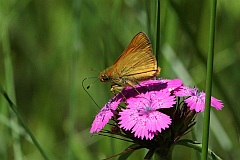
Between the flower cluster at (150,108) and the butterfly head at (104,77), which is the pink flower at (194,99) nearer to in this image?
the flower cluster at (150,108)

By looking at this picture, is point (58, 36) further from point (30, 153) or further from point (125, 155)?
point (125, 155)

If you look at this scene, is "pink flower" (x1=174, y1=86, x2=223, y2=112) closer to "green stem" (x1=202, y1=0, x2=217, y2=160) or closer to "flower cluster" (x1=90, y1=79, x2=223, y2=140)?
"flower cluster" (x1=90, y1=79, x2=223, y2=140)

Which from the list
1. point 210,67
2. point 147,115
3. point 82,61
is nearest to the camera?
point 210,67

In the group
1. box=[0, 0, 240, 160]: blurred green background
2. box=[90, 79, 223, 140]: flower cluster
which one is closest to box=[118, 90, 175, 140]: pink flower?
box=[90, 79, 223, 140]: flower cluster

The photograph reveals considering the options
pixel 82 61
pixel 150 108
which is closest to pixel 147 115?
pixel 150 108

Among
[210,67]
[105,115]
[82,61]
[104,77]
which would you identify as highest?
[82,61]

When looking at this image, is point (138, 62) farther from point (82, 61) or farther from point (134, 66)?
point (82, 61)

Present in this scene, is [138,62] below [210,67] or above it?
above
